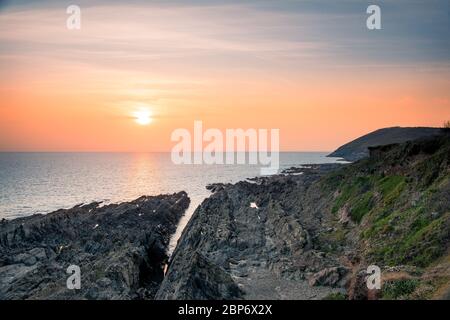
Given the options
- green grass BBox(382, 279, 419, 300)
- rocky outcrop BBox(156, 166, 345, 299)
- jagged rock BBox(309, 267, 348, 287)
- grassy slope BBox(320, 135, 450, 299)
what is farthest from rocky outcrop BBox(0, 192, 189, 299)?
grassy slope BBox(320, 135, 450, 299)

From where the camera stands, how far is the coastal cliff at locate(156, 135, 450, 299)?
1437 inches

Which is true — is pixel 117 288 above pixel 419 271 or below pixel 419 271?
below

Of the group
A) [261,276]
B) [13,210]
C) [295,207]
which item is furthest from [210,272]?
[13,210]

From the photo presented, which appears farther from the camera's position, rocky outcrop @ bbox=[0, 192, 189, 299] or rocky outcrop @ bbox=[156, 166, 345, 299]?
rocky outcrop @ bbox=[0, 192, 189, 299]

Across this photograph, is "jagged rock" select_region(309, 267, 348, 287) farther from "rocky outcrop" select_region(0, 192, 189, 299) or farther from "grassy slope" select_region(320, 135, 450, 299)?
"rocky outcrop" select_region(0, 192, 189, 299)

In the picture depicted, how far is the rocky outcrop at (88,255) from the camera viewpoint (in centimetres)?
3991

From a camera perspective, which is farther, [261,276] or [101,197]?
[101,197]

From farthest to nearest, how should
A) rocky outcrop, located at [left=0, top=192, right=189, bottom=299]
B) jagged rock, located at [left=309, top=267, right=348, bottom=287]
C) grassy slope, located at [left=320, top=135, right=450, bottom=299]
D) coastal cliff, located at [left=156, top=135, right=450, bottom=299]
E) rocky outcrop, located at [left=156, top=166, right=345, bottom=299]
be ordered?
jagged rock, located at [left=309, top=267, right=348, bottom=287]
rocky outcrop, located at [left=0, top=192, right=189, bottom=299]
rocky outcrop, located at [left=156, top=166, right=345, bottom=299]
coastal cliff, located at [left=156, top=135, right=450, bottom=299]
grassy slope, located at [left=320, top=135, right=450, bottom=299]

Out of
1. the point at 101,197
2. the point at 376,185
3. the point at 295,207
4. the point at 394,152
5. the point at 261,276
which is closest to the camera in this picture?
the point at 261,276

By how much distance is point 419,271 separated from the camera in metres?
33.2

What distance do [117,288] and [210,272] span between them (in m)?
8.83

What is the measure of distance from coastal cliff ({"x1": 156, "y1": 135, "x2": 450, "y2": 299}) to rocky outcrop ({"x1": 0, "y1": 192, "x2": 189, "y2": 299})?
3682 mm
